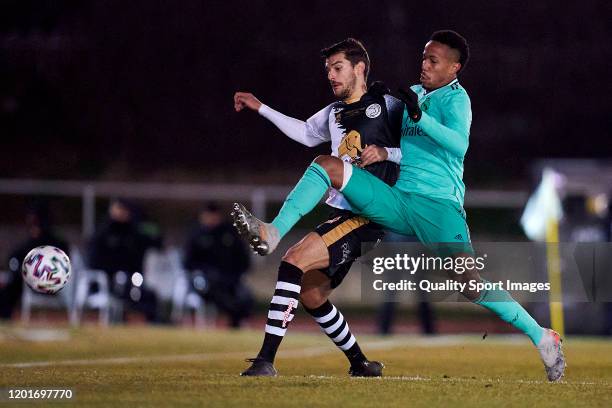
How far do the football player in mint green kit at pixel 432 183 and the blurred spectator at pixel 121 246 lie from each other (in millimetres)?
10845

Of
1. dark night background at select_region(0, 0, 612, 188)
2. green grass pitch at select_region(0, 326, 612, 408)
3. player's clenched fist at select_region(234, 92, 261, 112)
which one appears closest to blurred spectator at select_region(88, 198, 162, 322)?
green grass pitch at select_region(0, 326, 612, 408)

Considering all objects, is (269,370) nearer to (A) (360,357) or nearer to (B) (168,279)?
(A) (360,357)

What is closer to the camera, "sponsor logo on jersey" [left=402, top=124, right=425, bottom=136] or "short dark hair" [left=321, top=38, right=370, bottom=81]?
"sponsor logo on jersey" [left=402, top=124, right=425, bottom=136]

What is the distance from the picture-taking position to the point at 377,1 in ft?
94.0

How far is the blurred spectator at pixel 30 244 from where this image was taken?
17.6 m

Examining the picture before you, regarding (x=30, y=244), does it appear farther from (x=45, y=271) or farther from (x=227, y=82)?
(x=227, y=82)

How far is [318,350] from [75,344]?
2.83 meters

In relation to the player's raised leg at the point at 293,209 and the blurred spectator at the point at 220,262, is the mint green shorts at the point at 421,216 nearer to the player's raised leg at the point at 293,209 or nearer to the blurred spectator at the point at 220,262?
the player's raised leg at the point at 293,209

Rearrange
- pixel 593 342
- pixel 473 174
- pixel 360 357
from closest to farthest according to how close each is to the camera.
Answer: pixel 360 357 < pixel 593 342 < pixel 473 174

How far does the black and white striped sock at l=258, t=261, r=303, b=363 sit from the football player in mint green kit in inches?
18.5

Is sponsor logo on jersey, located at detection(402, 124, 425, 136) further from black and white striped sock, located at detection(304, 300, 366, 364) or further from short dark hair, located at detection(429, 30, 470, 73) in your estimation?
black and white striped sock, located at detection(304, 300, 366, 364)

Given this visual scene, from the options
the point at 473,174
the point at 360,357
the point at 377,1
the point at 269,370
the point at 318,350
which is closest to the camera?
the point at 269,370

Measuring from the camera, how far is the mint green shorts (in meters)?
7.32

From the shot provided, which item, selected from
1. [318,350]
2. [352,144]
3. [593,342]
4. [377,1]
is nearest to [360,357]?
[352,144]
